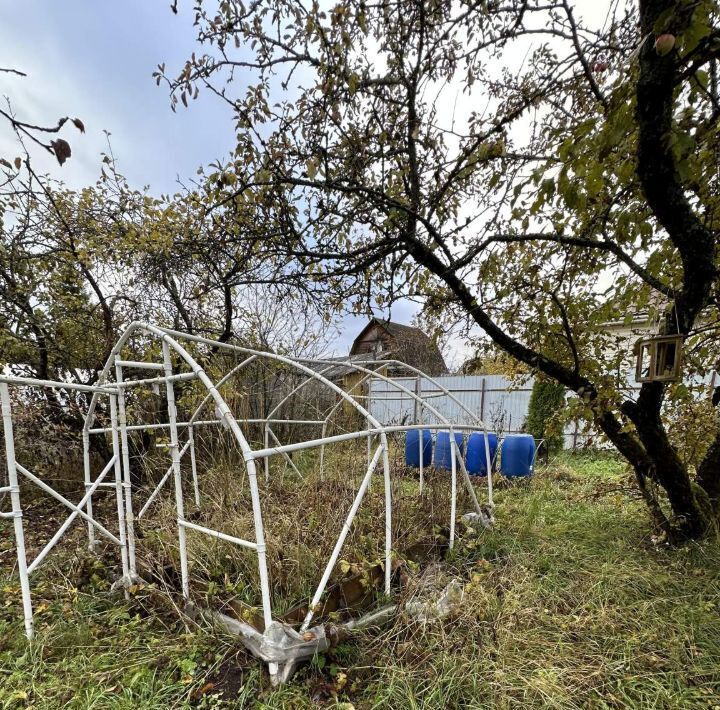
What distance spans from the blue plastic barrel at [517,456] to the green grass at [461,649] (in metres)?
2.92

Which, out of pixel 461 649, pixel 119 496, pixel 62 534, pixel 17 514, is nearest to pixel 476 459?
pixel 461 649

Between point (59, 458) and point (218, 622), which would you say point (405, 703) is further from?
point (59, 458)

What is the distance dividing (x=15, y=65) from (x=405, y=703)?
348cm

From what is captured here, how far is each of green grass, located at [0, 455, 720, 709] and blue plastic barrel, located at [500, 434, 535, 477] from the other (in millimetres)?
2920

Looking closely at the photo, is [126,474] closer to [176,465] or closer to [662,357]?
[176,465]

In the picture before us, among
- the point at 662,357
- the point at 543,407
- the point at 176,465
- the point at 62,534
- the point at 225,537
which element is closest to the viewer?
the point at 225,537

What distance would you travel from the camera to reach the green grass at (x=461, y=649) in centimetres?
211

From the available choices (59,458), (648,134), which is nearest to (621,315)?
(648,134)

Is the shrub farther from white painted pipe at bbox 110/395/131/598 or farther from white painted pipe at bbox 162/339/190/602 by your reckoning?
white painted pipe at bbox 110/395/131/598

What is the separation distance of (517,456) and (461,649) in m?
4.51

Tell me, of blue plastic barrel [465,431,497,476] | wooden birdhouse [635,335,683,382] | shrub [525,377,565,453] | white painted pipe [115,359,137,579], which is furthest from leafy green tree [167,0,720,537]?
shrub [525,377,565,453]

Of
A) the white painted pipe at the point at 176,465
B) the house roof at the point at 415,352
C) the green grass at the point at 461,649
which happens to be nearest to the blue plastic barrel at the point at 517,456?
the green grass at the point at 461,649

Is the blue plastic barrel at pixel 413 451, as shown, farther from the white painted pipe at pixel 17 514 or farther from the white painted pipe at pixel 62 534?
the white painted pipe at pixel 17 514

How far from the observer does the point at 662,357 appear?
9.32ft
